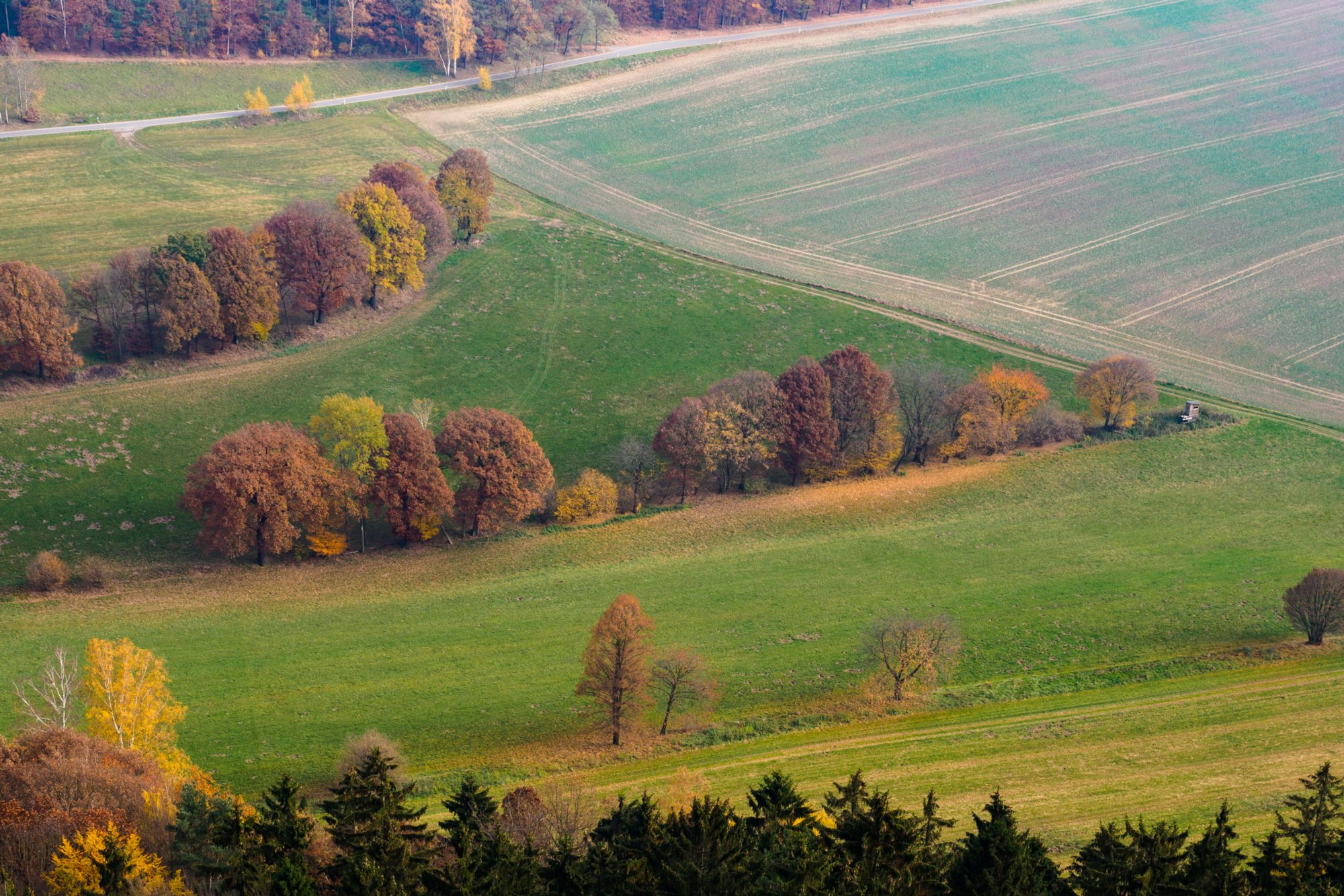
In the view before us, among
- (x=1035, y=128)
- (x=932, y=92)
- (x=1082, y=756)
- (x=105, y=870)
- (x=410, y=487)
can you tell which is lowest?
(x=1082, y=756)

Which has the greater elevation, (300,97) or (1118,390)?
(300,97)

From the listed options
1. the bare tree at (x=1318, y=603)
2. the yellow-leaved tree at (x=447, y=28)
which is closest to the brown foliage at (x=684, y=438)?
the bare tree at (x=1318, y=603)

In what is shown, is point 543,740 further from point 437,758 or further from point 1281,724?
point 1281,724

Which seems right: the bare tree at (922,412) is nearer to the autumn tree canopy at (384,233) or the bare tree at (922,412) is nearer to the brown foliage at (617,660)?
the brown foliage at (617,660)

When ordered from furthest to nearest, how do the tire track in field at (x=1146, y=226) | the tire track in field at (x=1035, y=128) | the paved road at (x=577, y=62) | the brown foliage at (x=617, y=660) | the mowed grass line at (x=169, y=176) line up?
the tire track in field at (x=1035, y=128), the paved road at (x=577, y=62), the tire track in field at (x=1146, y=226), the mowed grass line at (x=169, y=176), the brown foliage at (x=617, y=660)

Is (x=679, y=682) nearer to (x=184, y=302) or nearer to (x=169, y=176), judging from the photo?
(x=184, y=302)

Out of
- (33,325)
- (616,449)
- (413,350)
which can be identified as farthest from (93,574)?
(616,449)

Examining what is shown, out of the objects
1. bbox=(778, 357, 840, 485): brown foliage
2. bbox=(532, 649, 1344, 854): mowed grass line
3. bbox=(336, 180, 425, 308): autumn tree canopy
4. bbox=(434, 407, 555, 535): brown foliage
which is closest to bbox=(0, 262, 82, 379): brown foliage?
bbox=(336, 180, 425, 308): autumn tree canopy
